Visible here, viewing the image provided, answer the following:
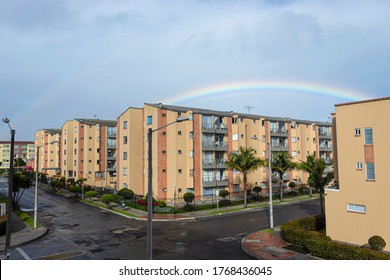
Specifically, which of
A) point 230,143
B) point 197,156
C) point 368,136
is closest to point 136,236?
point 368,136

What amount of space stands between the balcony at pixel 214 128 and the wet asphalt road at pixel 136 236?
51.4ft

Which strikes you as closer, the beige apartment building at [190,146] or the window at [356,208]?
the window at [356,208]

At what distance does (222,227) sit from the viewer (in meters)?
27.5

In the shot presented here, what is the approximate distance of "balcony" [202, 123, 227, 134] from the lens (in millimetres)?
46500

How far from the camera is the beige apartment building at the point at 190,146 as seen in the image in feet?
144

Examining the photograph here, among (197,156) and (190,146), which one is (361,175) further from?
(190,146)

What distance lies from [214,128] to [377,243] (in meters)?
31.8

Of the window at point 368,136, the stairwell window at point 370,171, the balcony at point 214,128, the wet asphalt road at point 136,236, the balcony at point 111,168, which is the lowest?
the wet asphalt road at point 136,236

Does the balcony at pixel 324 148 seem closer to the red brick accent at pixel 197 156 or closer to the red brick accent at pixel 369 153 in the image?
the red brick accent at pixel 197 156

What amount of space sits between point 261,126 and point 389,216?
37581mm

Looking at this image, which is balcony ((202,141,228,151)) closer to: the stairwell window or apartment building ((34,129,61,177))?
the stairwell window

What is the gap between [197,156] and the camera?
45031 millimetres

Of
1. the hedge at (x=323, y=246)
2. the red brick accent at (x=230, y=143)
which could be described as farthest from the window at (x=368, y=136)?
the red brick accent at (x=230, y=143)

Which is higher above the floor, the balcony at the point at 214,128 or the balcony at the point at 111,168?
the balcony at the point at 214,128
